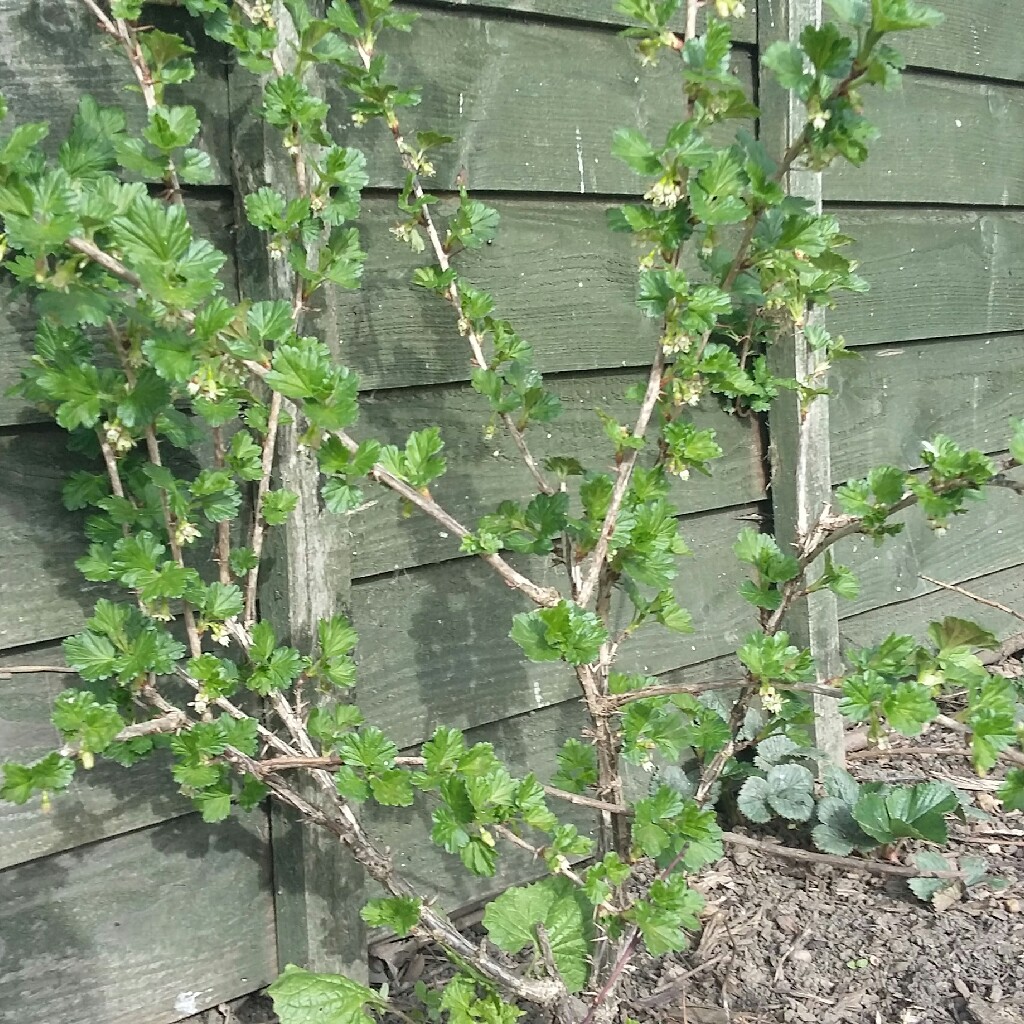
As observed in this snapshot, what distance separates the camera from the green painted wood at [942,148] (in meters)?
2.13

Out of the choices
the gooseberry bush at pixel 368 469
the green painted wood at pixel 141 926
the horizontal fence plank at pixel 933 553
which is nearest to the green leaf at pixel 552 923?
the gooseberry bush at pixel 368 469

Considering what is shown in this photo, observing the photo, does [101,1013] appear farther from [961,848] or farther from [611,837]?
[961,848]

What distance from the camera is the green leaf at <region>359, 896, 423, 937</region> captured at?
1.22 meters

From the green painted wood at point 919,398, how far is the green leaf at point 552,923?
4.05 ft

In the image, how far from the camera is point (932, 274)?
2301 millimetres

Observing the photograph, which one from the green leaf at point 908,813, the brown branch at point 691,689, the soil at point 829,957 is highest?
the brown branch at point 691,689

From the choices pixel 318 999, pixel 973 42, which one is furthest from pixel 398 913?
pixel 973 42

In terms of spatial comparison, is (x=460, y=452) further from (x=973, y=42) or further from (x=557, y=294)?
(x=973, y=42)

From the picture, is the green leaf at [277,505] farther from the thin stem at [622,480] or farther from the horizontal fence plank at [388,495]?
the thin stem at [622,480]

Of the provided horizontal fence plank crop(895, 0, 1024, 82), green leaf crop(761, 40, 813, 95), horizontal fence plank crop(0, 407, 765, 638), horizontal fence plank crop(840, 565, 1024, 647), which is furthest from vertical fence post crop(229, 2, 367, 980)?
horizontal fence plank crop(895, 0, 1024, 82)

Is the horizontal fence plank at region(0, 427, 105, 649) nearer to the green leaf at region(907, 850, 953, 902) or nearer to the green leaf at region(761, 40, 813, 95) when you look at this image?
the green leaf at region(761, 40, 813, 95)

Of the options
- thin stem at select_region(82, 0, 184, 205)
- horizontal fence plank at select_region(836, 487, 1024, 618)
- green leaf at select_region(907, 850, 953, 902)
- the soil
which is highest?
thin stem at select_region(82, 0, 184, 205)

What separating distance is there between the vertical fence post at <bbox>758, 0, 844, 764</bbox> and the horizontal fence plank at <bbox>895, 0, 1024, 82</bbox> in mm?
411

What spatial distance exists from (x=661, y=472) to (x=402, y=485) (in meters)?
0.33
